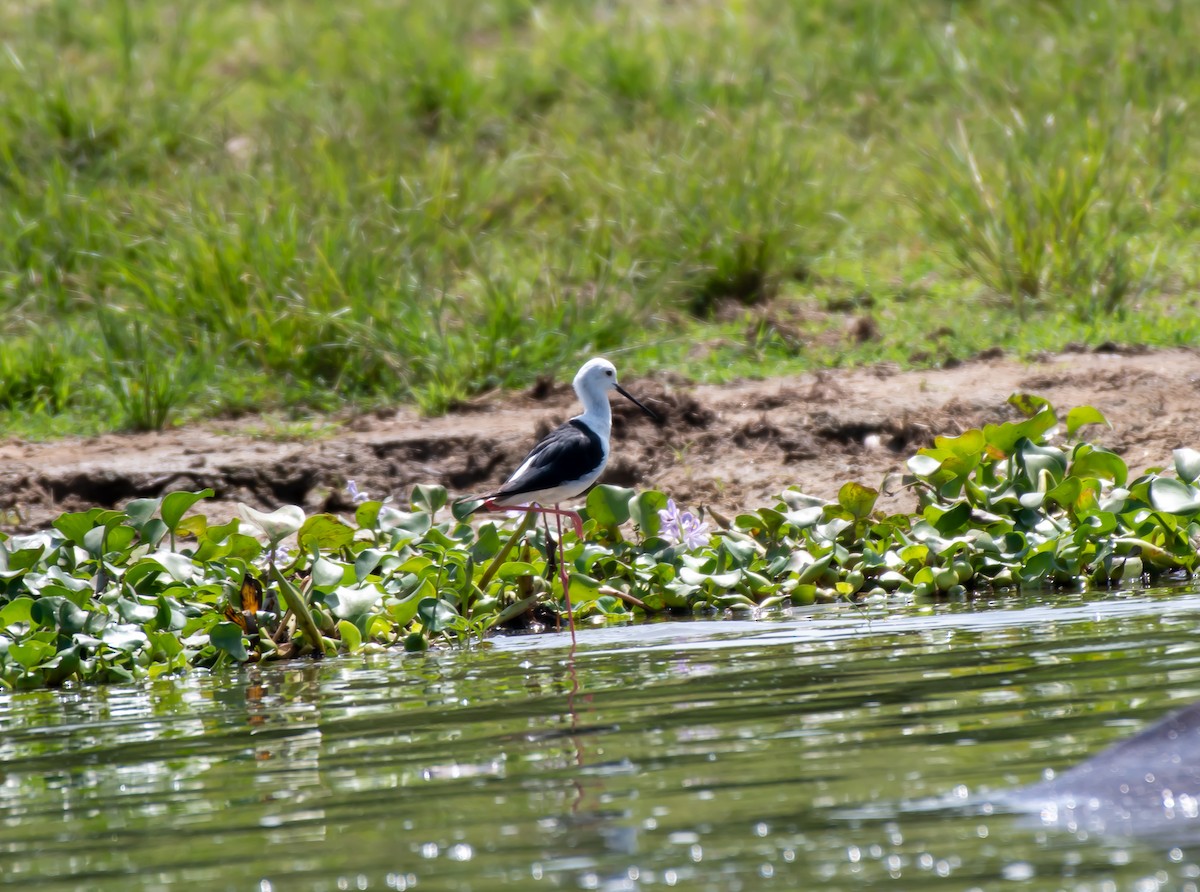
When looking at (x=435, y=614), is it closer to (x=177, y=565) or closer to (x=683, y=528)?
(x=177, y=565)

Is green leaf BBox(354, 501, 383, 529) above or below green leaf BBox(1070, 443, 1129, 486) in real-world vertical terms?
below

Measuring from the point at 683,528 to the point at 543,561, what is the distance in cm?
59

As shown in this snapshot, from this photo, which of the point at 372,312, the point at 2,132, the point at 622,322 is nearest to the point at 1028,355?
the point at 622,322

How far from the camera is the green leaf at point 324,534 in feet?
20.0

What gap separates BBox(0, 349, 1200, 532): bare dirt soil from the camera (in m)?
7.61

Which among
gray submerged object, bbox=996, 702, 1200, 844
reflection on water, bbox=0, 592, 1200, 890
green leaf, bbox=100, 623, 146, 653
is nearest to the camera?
reflection on water, bbox=0, 592, 1200, 890

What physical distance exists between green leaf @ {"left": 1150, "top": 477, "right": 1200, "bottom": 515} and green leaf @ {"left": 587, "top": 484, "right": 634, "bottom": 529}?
1.87 metres

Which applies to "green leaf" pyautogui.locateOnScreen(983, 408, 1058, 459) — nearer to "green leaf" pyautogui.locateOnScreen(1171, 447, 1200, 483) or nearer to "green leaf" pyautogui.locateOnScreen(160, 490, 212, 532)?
"green leaf" pyautogui.locateOnScreen(1171, 447, 1200, 483)

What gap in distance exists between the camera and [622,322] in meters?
9.10

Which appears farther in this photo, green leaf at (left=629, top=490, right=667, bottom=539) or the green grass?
the green grass

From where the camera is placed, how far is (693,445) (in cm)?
798

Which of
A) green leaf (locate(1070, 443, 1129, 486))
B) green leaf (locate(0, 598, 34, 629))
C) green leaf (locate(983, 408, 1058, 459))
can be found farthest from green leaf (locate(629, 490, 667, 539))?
green leaf (locate(0, 598, 34, 629))

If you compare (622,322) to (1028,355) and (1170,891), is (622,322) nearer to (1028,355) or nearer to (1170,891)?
(1028,355)

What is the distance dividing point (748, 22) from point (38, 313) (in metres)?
7.20
